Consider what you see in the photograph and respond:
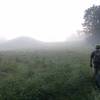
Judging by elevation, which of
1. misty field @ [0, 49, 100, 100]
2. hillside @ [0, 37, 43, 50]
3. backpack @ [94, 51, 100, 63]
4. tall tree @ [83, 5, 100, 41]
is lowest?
misty field @ [0, 49, 100, 100]

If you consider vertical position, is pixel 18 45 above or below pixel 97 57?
above

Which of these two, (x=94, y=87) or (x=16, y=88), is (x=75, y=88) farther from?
(x=16, y=88)

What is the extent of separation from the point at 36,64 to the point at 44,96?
7.95 metres

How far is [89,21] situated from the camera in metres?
61.8

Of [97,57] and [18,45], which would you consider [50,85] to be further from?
[18,45]

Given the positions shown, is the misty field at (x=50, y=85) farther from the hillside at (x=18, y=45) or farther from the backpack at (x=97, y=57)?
the hillside at (x=18, y=45)

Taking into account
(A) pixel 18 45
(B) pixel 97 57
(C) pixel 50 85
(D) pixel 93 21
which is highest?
(D) pixel 93 21

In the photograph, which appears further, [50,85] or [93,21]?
[93,21]

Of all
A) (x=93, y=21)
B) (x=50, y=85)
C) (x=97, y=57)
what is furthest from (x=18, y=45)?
(x=50, y=85)

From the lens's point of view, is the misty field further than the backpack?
No

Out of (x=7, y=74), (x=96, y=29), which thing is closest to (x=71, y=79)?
(x=7, y=74)

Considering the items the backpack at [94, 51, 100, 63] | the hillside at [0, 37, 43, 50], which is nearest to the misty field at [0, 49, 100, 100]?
the backpack at [94, 51, 100, 63]

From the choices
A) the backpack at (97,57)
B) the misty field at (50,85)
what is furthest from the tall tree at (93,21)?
the backpack at (97,57)

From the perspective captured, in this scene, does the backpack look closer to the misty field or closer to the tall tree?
the misty field
